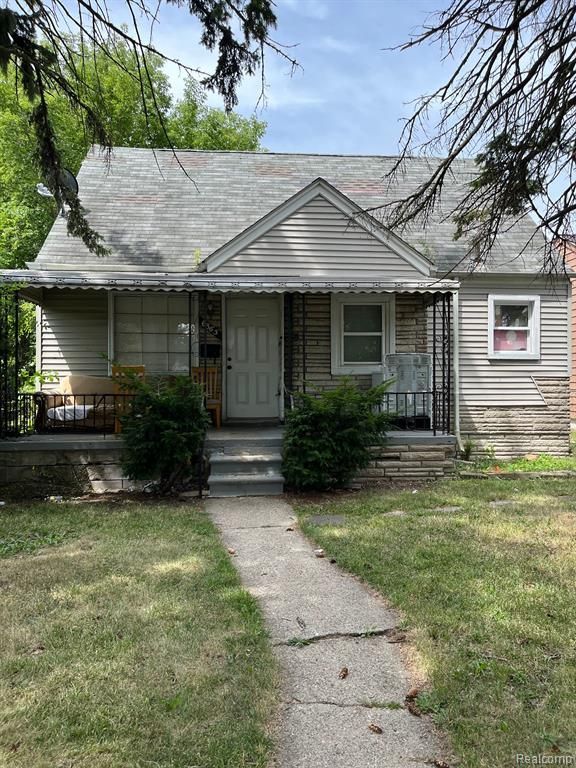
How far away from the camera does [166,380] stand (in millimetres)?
8391

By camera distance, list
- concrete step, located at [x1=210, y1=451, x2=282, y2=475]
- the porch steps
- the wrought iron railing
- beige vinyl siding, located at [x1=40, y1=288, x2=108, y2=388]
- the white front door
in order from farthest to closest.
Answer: the white front door
beige vinyl siding, located at [x1=40, y1=288, x2=108, y2=388]
the wrought iron railing
concrete step, located at [x1=210, y1=451, x2=282, y2=475]
the porch steps

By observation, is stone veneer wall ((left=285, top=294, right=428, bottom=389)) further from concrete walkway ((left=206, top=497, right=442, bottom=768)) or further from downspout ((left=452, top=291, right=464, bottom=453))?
concrete walkway ((left=206, top=497, right=442, bottom=768))

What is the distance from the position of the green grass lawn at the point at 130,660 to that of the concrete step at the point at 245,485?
2323 mm

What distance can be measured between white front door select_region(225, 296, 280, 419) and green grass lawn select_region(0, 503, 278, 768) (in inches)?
203

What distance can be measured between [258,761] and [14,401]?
7.17m

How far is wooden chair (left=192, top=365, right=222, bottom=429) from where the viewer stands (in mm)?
9156

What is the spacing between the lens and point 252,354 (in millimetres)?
10062

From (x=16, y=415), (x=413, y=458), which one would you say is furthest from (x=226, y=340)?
(x=413, y=458)

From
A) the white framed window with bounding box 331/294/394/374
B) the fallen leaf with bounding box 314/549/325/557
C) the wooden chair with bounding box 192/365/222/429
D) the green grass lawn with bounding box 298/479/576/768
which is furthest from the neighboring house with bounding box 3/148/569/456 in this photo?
the fallen leaf with bounding box 314/549/325/557

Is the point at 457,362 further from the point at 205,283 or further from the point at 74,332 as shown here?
the point at 74,332

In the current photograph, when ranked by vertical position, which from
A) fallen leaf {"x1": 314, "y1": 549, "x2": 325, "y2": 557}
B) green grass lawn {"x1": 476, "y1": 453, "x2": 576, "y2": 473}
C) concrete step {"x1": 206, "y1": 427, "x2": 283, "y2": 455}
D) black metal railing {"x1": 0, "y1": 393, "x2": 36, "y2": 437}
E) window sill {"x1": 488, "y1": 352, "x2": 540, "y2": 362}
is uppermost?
window sill {"x1": 488, "y1": 352, "x2": 540, "y2": 362}

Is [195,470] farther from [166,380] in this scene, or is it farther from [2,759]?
[2,759]

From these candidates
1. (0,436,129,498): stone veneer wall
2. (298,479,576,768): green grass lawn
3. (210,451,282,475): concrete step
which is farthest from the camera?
(210,451,282,475): concrete step

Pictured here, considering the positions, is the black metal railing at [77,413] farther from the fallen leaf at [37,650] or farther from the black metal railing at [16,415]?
the fallen leaf at [37,650]
